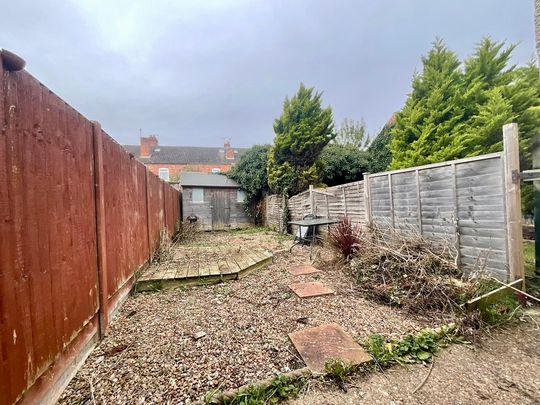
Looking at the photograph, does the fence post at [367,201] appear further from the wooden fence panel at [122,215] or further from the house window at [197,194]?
the house window at [197,194]

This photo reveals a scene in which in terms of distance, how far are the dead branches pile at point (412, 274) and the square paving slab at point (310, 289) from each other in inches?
20.6

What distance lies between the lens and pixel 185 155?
28469 millimetres

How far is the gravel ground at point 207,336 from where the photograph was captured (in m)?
1.52

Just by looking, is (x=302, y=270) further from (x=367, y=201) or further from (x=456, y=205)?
(x=456, y=205)

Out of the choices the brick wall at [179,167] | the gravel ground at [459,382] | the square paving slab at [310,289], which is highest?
the brick wall at [179,167]

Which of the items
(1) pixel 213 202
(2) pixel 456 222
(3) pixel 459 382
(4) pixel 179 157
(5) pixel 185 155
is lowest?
(3) pixel 459 382

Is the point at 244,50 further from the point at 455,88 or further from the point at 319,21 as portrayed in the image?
the point at 455,88

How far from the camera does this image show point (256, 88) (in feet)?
40.2

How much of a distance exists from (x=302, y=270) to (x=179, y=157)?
27.0 metres

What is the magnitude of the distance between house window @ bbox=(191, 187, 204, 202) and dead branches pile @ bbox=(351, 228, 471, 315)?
1052 cm

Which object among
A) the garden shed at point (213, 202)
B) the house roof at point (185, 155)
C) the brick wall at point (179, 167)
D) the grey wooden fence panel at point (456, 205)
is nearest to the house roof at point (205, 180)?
the garden shed at point (213, 202)

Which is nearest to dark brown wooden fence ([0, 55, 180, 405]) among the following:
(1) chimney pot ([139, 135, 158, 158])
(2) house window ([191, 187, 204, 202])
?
(2) house window ([191, 187, 204, 202])

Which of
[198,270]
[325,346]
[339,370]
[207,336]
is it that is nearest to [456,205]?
[325,346]

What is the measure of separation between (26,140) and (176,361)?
1.70m
